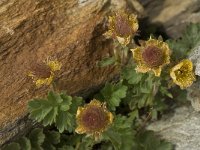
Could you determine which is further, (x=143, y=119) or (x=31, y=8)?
(x=143, y=119)

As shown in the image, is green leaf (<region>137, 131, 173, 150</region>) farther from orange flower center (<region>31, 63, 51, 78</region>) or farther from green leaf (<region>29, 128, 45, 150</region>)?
orange flower center (<region>31, 63, 51, 78</region>)

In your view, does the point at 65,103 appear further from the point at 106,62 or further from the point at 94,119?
the point at 106,62

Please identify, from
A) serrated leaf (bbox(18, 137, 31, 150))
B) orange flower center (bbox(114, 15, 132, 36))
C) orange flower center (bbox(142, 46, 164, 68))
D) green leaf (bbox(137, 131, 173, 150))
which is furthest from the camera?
green leaf (bbox(137, 131, 173, 150))

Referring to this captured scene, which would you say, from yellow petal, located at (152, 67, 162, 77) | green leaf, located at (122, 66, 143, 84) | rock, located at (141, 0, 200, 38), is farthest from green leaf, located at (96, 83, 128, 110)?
rock, located at (141, 0, 200, 38)

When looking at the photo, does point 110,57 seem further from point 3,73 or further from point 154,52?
point 3,73

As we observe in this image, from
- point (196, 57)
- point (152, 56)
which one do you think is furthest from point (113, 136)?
point (196, 57)

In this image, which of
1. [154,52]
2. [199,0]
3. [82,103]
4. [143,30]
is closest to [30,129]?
[82,103]

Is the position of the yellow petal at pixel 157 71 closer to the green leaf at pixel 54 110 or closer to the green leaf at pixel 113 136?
the green leaf at pixel 113 136
